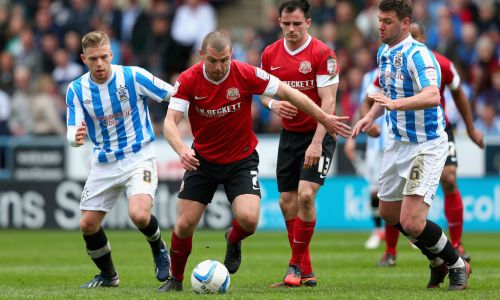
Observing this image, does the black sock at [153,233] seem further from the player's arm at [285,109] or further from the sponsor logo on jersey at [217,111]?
the player's arm at [285,109]

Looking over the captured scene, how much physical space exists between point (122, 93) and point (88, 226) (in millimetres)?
1268

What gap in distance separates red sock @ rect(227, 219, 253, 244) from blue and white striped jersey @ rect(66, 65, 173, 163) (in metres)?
1.16

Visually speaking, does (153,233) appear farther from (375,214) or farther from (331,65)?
(375,214)

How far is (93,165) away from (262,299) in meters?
2.51

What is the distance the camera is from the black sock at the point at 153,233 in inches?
376

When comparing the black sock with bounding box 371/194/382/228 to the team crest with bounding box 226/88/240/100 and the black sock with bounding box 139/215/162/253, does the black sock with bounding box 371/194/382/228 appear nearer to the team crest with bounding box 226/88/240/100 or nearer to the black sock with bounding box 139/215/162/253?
the black sock with bounding box 139/215/162/253

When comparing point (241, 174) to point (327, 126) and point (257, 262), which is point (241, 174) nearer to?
point (327, 126)

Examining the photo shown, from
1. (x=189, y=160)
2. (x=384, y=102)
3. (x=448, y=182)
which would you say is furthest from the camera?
(x=448, y=182)

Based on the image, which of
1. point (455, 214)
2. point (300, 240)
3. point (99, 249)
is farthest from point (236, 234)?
point (455, 214)

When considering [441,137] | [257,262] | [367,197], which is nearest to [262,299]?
[441,137]

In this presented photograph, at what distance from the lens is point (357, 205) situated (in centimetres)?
1833

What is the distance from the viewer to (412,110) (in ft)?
27.7

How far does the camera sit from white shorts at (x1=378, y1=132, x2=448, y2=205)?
8773 mm

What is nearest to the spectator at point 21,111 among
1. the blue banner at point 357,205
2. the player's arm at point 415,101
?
the blue banner at point 357,205
